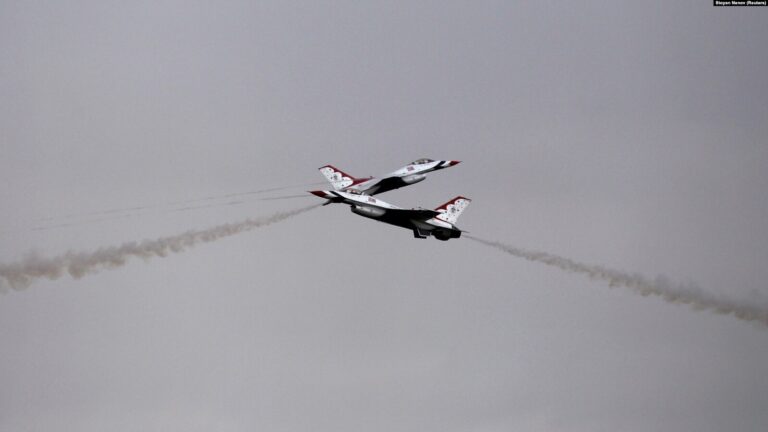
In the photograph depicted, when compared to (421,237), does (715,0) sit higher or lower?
higher

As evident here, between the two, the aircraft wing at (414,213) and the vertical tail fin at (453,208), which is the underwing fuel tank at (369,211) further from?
the vertical tail fin at (453,208)

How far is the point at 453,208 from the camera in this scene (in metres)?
99.9

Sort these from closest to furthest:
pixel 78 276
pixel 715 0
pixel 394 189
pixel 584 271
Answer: pixel 78 276 → pixel 394 189 → pixel 584 271 → pixel 715 0

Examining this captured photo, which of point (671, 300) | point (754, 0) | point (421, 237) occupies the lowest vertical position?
point (671, 300)

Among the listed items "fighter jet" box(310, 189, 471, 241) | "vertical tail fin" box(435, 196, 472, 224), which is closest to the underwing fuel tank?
"fighter jet" box(310, 189, 471, 241)

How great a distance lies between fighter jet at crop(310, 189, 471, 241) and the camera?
92.9m

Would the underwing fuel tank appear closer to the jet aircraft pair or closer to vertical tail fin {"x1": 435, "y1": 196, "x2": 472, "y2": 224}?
the jet aircraft pair

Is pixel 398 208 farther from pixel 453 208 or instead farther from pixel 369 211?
pixel 453 208

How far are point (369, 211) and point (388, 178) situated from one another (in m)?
4.77

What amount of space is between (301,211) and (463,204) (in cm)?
1119

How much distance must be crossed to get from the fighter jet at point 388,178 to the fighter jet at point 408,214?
226 centimetres

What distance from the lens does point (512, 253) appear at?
103688 mm

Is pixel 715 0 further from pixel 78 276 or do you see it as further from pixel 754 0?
pixel 78 276

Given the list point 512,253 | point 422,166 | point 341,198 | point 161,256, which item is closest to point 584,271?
point 512,253
